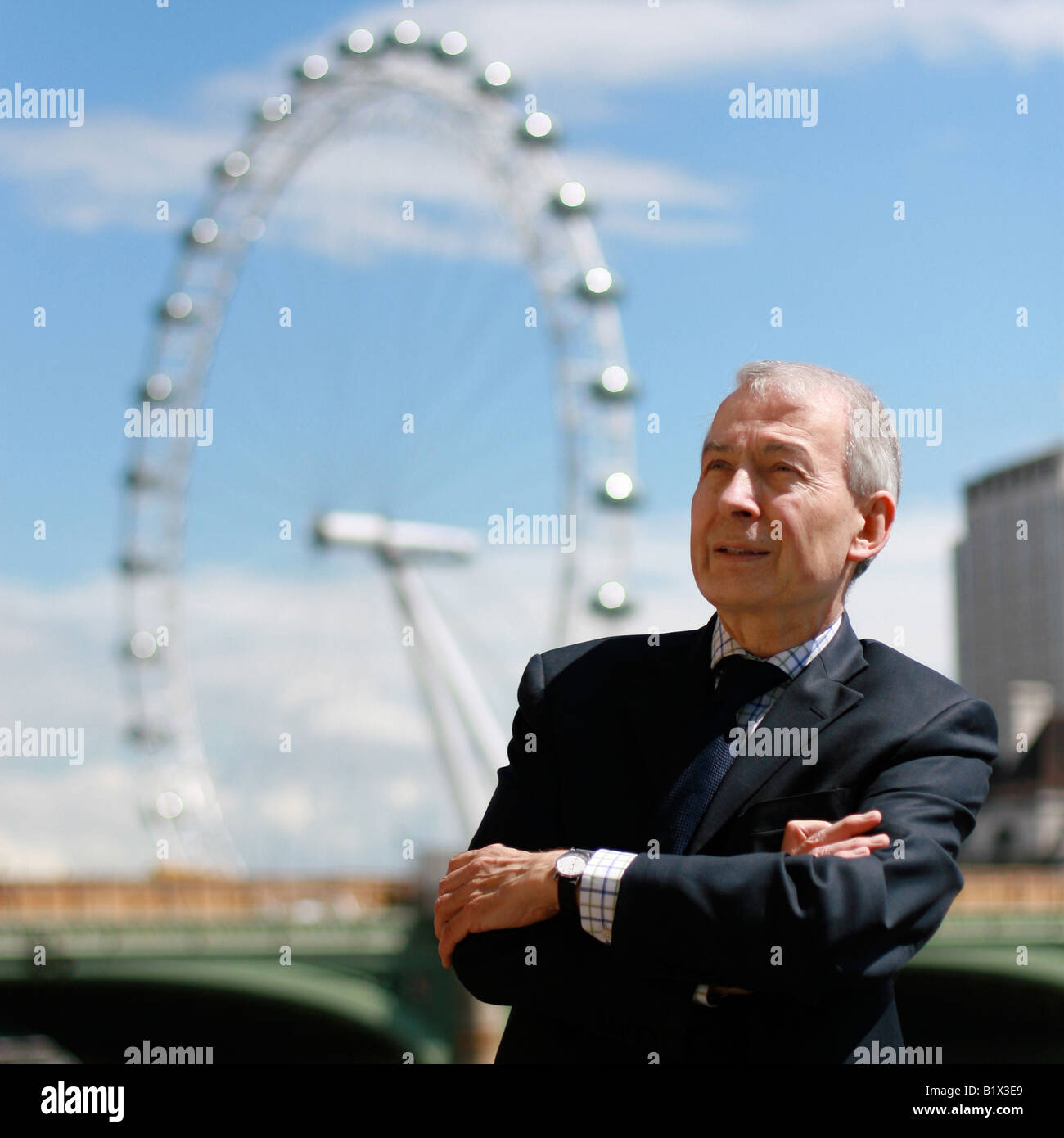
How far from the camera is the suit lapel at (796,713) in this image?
6.66 ft

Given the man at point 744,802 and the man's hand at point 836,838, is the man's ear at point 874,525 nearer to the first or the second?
the man at point 744,802

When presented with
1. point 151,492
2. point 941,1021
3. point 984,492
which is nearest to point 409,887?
point 151,492

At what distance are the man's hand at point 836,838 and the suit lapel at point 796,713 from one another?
0.07 metres

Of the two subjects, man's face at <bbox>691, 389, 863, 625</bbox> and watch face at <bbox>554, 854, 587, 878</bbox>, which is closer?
watch face at <bbox>554, 854, 587, 878</bbox>

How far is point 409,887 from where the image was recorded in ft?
69.7

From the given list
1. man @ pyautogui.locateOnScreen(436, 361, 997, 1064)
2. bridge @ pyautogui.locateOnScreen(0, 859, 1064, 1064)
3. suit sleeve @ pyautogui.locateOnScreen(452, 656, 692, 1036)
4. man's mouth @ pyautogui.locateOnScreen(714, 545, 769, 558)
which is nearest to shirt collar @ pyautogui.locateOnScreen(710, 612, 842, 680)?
man @ pyautogui.locateOnScreen(436, 361, 997, 1064)

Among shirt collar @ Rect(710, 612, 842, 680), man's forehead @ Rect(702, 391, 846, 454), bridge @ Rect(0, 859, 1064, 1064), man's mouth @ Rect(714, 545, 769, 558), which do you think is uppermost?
man's forehead @ Rect(702, 391, 846, 454)

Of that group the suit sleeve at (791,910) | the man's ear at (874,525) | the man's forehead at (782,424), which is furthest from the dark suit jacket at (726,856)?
the man's forehead at (782,424)

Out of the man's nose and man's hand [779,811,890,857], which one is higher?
the man's nose

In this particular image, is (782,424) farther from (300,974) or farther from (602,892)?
(300,974)

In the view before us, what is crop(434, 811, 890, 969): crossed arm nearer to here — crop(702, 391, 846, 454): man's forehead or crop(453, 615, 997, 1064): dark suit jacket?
crop(453, 615, 997, 1064): dark suit jacket

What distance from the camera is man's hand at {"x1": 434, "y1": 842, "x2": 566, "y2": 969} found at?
201 centimetres
